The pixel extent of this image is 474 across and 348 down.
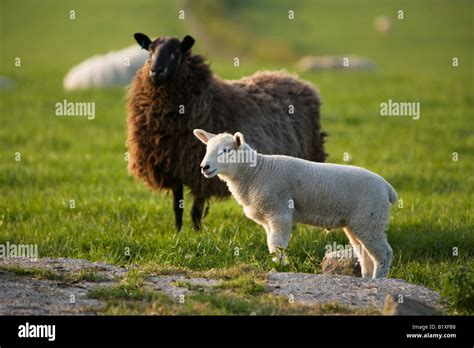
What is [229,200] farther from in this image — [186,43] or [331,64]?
[331,64]

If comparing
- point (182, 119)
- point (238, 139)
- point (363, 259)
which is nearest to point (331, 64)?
point (182, 119)

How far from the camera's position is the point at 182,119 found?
1026cm

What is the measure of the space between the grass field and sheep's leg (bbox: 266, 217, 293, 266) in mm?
240

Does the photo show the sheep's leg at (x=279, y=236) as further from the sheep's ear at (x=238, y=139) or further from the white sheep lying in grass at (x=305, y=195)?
the sheep's ear at (x=238, y=139)

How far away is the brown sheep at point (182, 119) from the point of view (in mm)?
10156

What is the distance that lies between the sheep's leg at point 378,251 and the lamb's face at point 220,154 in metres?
1.50

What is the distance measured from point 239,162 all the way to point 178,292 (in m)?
1.54

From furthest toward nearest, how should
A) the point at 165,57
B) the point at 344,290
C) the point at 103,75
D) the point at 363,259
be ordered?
the point at 103,75 → the point at 165,57 → the point at 363,259 → the point at 344,290

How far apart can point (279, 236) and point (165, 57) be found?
3.04m

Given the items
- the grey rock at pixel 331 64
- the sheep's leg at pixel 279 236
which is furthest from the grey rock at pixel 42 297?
the grey rock at pixel 331 64

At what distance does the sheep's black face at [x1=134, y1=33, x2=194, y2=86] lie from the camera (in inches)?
391

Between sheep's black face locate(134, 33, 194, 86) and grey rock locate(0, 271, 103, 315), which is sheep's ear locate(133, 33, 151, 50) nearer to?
sheep's black face locate(134, 33, 194, 86)

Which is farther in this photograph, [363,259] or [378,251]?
[363,259]

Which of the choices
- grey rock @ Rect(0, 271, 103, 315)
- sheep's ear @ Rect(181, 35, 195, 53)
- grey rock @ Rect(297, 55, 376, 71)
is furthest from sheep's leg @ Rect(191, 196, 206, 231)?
grey rock @ Rect(297, 55, 376, 71)
